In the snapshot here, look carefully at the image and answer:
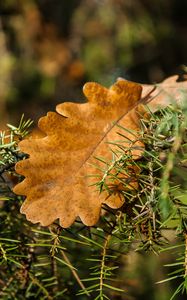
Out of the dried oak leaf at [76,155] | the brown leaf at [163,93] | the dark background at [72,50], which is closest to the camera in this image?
the dried oak leaf at [76,155]

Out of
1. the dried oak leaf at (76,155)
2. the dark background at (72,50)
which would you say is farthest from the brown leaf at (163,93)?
the dark background at (72,50)

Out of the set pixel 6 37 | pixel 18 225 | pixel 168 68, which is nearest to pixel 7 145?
pixel 18 225

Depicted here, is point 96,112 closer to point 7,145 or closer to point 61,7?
point 7,145

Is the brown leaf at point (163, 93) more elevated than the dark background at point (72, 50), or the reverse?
the brown leaf at point (163, 93)

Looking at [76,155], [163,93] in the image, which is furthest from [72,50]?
[76,155]

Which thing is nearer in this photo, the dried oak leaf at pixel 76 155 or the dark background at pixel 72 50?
the dried oak leaf at pixel 76 155

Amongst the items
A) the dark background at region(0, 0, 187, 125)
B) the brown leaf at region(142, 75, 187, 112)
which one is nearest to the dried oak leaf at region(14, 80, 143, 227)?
the brown leaf at region(142, 75, 187, 112)

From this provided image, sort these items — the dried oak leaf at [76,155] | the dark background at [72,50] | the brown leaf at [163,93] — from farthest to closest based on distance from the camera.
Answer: the dark background at [72,50] → the brown leaf at [163,93] → the dried oak leaf at [76,155]

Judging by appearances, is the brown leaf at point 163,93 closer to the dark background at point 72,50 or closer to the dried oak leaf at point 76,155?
the dried oak leaf at point 76,155
